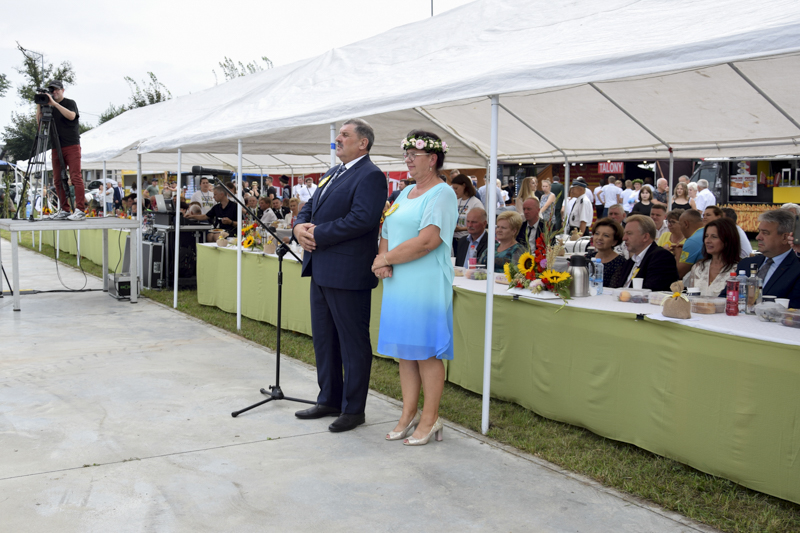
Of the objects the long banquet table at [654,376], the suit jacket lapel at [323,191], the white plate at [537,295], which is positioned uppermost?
the suit jacket lapel at [323,191]

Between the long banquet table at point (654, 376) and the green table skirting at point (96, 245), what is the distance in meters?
8.37

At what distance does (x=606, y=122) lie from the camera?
22.6 feet

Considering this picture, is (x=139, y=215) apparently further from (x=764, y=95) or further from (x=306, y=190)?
(x=306, y=190)

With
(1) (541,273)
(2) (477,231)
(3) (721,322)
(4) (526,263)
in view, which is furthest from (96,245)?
(3) (721,322)

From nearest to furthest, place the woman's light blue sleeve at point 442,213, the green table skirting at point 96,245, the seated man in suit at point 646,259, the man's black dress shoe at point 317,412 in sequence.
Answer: the woman's light blue sleeve at point 442,213 < the man's black dress shoe at point 317,412 < the seated man in suit at point 646,259 < the green table skirting at point 96,245

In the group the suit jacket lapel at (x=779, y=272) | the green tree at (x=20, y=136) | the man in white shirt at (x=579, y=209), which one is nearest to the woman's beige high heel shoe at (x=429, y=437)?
the suit jacket lapel at (x=779, y=272)

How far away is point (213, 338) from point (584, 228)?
241 inches

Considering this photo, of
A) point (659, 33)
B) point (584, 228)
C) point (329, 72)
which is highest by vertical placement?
point (329, 72)

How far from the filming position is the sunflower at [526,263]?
464 centimetres

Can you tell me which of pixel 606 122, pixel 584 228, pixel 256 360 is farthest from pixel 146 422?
pixel 584 228

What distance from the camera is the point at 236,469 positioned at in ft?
12.0

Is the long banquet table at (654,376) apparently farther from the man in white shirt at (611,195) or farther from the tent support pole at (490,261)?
the man in white shirt at (611,195)

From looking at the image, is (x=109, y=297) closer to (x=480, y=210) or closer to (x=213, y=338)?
(x=213, y=338)

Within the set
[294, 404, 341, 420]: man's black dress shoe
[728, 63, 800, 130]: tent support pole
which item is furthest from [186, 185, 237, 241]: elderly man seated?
[728, 63, 800, 130]: tent support pole
